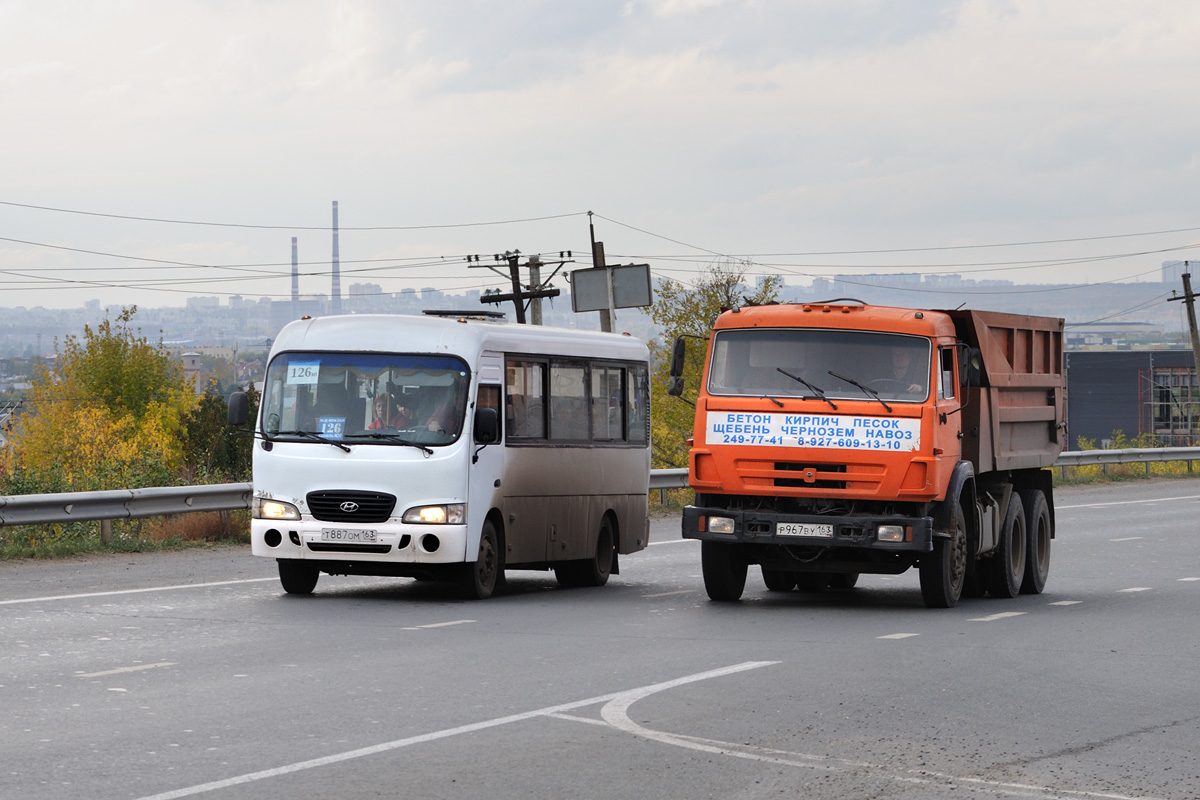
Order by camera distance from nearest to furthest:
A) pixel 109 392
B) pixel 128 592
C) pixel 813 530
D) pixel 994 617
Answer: pixel 813 530, pixel 994 617, pixel 128 592, pixel 109 392

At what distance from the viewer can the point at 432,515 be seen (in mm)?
14562

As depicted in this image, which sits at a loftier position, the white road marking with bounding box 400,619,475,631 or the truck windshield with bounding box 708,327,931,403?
the truck windshield with bounding box 708,327,931,403

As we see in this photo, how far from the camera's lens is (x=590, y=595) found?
16.1m

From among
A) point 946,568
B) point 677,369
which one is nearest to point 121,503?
point 677,369

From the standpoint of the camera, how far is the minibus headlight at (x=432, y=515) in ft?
47.7

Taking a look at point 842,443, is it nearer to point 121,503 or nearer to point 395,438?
point 395,438

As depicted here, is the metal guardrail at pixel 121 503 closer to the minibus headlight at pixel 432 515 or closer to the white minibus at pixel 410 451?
the white minibus at pixel 410 451

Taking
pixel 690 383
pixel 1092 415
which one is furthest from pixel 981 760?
pixel 1092 415

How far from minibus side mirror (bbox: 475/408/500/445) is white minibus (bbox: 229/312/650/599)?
11mm

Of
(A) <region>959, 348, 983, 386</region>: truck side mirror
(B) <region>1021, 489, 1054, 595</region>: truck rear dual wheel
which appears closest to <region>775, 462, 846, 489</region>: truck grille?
(A) <region>959, 348, 983, 386</region>: truck side mirror

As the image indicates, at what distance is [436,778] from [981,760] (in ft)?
8.11

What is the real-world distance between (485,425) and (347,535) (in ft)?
5.00

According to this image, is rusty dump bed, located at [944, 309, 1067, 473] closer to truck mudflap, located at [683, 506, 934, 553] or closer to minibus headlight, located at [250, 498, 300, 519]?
truck mudflap, located at [683, 506, 934, 553]

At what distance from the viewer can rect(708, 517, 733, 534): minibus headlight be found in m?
14.3
